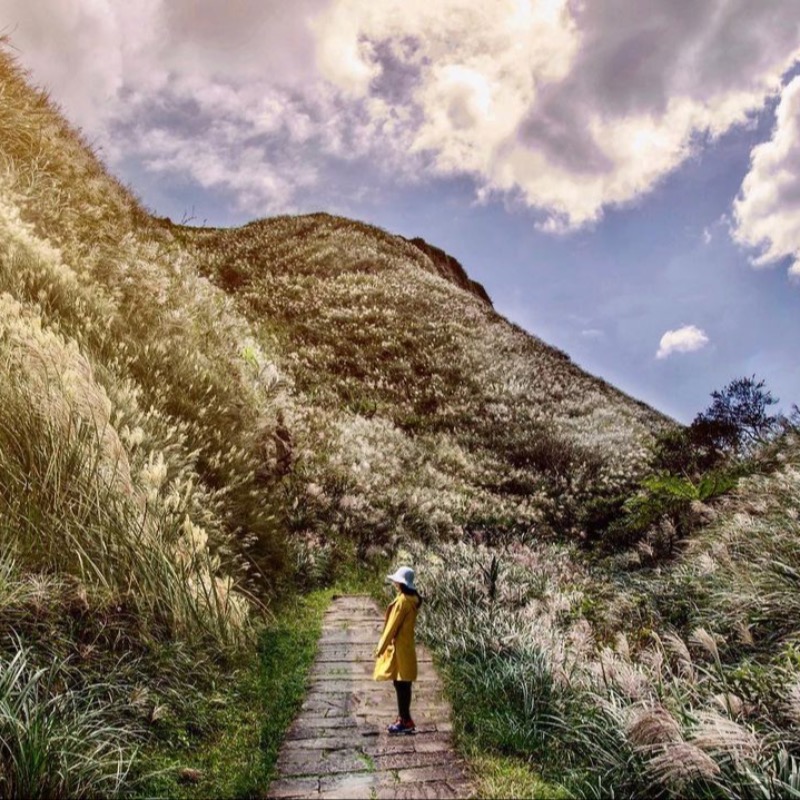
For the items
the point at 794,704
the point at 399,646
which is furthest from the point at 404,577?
the point at 794,704

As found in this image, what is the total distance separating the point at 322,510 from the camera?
1188cm

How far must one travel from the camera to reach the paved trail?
14.1ft

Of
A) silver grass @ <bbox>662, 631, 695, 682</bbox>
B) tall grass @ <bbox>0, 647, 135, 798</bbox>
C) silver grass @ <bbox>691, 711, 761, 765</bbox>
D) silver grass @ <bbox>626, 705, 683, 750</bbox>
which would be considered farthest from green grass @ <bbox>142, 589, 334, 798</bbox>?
silver grass @ <bbox>662, 631, 695, 682</bbox>

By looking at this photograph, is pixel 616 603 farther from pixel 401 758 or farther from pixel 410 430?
pixel 410 430

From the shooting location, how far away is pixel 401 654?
5.48m

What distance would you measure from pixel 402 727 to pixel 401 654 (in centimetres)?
55

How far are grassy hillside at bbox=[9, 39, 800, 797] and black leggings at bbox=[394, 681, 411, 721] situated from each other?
474mm

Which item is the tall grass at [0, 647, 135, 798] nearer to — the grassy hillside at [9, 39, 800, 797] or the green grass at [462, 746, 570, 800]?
the grassy hillside at [9, 39, 800, 797]

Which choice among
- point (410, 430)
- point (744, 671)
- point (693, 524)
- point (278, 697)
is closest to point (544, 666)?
point (744, 671)

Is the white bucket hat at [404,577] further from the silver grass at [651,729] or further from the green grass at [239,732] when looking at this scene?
the silver grass at [651,729]

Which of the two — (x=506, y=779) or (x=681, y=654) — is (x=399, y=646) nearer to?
(x=506, y=779)

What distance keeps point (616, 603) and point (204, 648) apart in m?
5.22

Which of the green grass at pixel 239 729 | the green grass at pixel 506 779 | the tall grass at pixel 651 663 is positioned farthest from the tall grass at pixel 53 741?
the tall grass at pixel 651 663

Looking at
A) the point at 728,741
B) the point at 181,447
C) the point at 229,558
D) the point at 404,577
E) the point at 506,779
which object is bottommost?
the point at 506,779
